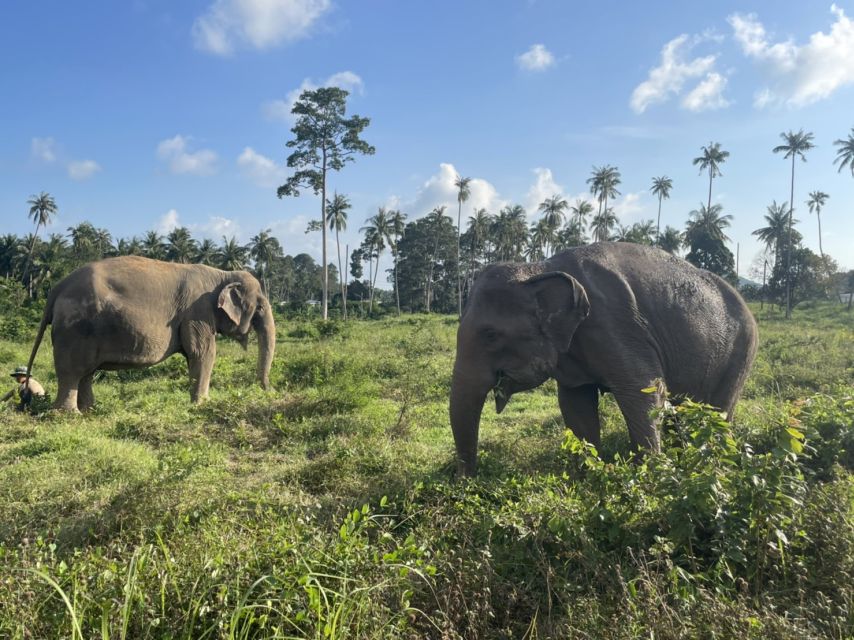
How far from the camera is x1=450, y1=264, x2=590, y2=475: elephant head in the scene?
4.39 m

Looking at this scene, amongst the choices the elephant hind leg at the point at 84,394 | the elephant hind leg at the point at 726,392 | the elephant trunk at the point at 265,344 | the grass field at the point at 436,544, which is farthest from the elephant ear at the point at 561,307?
the elephant hind leg at the point at 84,394

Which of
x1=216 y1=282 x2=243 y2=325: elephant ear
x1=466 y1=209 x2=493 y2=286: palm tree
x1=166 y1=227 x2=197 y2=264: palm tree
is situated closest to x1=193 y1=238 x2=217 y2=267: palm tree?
x1=166 y1=227 x2=197 y2=264: palm tree

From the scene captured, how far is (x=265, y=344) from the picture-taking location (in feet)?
31.5

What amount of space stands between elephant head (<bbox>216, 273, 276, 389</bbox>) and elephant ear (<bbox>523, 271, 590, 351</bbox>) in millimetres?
5913

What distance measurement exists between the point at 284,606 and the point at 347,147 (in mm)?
33742

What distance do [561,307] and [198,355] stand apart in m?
6.24

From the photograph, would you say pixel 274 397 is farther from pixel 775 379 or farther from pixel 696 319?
pixel 775 379

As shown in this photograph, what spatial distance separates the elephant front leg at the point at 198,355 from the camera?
851 centimetres

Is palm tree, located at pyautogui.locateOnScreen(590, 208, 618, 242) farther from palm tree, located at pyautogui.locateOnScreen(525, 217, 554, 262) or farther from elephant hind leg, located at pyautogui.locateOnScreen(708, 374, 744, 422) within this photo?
elephant hind leg, located at pyautogui.locateOnScreen(708, 374, 744, 422)

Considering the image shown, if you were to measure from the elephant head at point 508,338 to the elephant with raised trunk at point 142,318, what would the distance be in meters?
5.23

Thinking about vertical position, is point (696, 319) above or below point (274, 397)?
above

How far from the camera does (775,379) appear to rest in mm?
10555

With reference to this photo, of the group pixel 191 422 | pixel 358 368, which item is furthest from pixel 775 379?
pixel 191 422

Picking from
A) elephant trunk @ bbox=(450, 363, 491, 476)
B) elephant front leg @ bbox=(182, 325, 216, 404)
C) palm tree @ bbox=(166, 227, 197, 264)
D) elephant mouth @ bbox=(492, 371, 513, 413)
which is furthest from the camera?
palm tree @ bbox=(166, 227, 197, 264)
